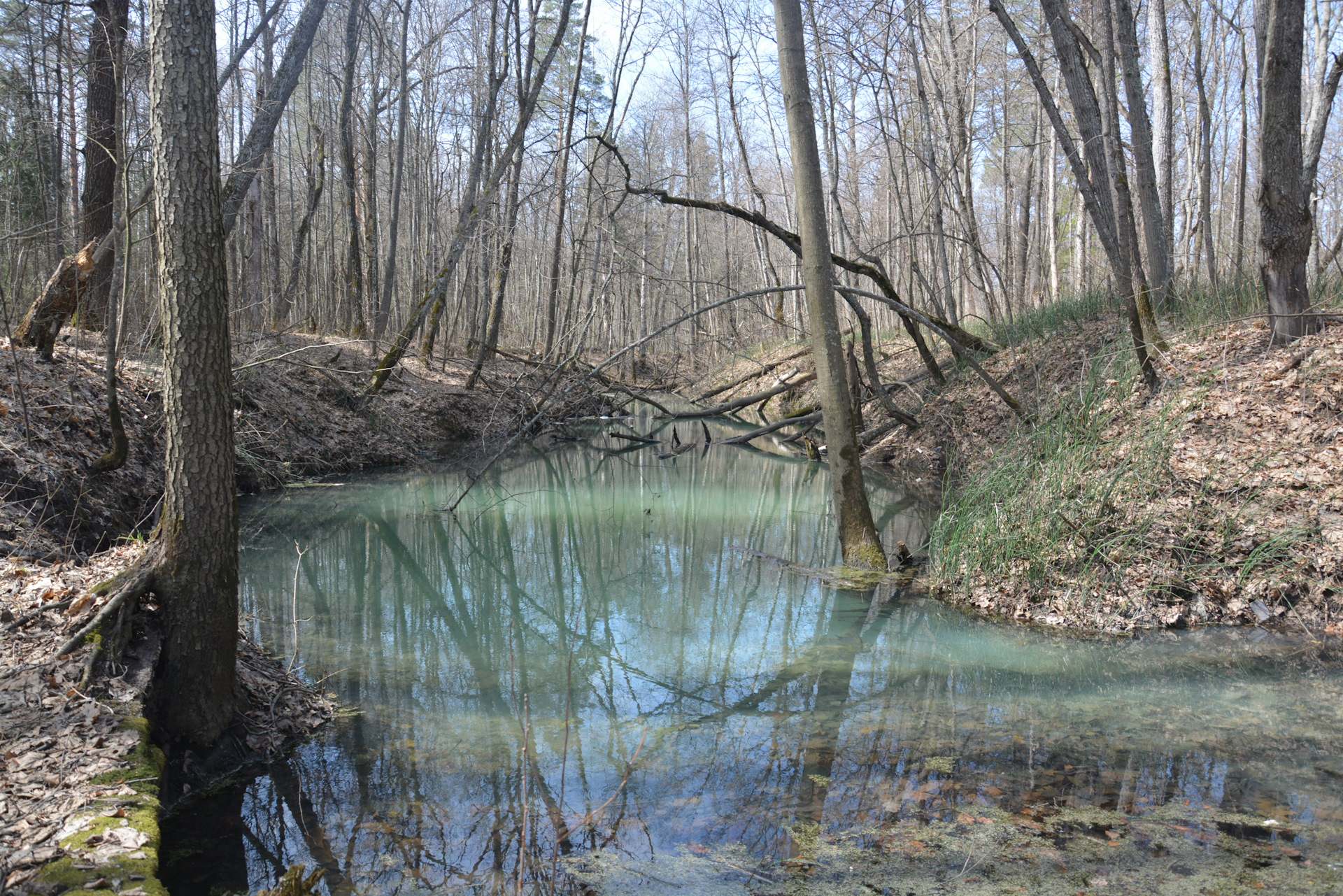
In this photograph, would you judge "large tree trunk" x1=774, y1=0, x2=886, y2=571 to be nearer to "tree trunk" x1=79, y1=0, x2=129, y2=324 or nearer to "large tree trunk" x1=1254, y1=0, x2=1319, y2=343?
"large tree trunk" x1=1254, y1=0, x2=1319, y2=343

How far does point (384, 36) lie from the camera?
21.1 meters

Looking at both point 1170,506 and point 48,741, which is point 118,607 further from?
point 1170,506

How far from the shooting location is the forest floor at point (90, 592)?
9.14 feet

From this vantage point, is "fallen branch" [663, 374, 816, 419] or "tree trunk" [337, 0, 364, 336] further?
"tree trunk" [337, 0, 364, 336]

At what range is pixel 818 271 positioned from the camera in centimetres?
664

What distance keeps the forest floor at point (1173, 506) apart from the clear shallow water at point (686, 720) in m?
0.36

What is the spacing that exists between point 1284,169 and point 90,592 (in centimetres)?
944

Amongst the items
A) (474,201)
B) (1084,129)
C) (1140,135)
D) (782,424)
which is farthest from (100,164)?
(1140,135)

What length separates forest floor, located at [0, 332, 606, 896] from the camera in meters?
2.79

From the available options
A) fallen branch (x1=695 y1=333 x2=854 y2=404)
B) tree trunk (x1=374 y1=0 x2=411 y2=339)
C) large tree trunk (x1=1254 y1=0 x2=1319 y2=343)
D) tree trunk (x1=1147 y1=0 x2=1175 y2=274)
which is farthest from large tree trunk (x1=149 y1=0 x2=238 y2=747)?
tree trunk (x1=374 y1=0 x2=411 y2=339)

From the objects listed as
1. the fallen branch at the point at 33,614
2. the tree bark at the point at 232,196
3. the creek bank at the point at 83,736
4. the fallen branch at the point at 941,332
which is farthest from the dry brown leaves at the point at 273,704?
the fallen branch at the point at 941,332

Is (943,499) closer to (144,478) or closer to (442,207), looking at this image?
(144,478)

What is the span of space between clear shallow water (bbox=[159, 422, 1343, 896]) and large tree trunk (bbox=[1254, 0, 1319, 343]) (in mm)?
3839

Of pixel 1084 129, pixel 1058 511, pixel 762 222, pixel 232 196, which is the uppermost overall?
pixel 1084 129
